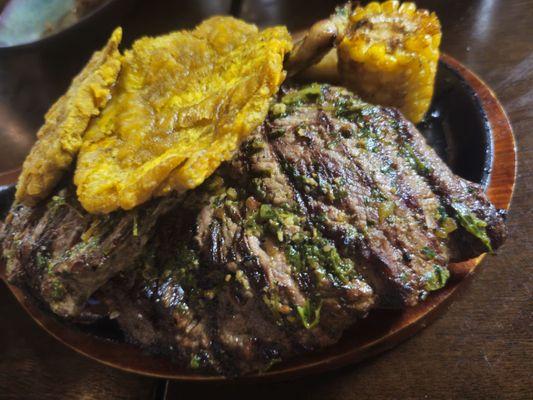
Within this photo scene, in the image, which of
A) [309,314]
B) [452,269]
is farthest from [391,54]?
[309,314]

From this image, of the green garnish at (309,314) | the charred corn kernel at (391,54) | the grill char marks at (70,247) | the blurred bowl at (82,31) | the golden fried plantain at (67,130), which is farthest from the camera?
the blurred bowl at (82,31)

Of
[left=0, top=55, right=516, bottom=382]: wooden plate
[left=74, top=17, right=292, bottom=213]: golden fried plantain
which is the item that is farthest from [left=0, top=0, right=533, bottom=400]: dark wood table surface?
[left=74, top=17, right=292, bottom=213]: golden fried plantain

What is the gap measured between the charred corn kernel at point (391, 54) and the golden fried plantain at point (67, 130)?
98 cm

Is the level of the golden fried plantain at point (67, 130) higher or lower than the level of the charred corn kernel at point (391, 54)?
higher

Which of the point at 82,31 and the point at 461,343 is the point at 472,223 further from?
the point at 82,31

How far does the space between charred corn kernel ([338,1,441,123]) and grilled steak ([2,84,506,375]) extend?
0.22 metres

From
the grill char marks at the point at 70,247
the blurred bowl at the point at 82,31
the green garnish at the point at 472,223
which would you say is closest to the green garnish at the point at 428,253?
the green garnish at the point at 472,223

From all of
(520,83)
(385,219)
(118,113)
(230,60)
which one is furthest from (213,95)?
(520,83)

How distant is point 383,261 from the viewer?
50.4 inches

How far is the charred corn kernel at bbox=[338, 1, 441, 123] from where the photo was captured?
169 centimetres

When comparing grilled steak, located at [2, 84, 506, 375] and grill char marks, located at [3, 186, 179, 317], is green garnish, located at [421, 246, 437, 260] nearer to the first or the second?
grilled steak, located at [2, 84, 506, 375]

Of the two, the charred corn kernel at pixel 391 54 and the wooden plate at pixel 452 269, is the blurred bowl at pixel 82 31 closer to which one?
the wooden plate at pixel 452 269

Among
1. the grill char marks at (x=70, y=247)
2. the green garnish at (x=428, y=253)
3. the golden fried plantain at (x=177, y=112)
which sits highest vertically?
the golden fried plantain at (x=177, y=112)

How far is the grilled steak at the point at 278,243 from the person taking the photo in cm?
130
